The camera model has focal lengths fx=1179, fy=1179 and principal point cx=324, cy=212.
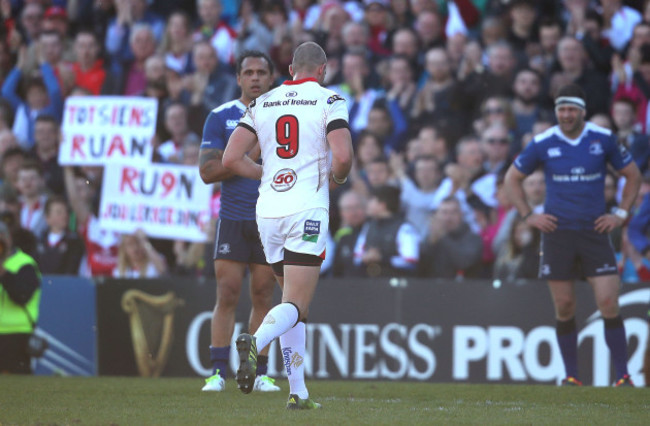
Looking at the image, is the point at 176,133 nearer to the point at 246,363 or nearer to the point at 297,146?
the point at 297,146

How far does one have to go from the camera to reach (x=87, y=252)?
15.3 meters

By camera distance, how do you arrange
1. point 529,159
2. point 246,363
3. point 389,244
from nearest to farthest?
point 246,363 → point 529,159 → point 389,244

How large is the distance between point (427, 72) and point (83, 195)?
5019 millimetres

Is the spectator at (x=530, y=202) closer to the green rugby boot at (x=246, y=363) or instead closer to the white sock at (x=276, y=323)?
the white sock at (x=276, y=323)

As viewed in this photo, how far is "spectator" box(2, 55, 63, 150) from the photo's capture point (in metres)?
17.7

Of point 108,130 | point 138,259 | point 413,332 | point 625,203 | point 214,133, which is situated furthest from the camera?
point 108,130

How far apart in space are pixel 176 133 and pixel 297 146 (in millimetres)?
8111

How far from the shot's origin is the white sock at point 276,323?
7.43 meters

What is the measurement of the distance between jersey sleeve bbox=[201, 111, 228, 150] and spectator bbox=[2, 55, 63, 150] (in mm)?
8276

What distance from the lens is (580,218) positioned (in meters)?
10.9

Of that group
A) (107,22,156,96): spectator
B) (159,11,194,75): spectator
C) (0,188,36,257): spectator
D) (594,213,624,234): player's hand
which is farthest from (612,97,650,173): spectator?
(0,188,36,257): spectator

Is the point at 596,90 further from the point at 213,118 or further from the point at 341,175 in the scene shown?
the point at 341,175

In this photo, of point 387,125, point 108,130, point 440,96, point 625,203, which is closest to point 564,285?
point 625,203

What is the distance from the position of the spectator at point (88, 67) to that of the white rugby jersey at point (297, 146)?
10.2 m
